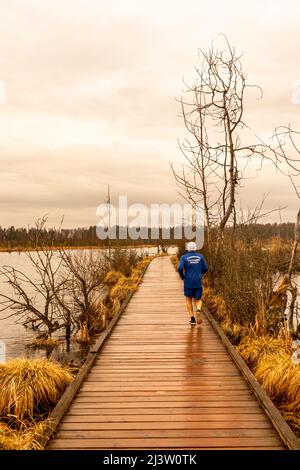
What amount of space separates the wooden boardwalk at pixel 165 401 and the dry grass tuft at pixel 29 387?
49cm

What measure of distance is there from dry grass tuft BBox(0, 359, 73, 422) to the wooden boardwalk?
0.49m

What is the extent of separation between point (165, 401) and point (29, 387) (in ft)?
A: 6.31

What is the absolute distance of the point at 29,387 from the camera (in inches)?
231

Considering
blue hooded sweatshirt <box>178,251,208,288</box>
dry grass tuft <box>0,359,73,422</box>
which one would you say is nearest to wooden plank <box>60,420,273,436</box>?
dry grass tuft <box>0,359,73,422</box>

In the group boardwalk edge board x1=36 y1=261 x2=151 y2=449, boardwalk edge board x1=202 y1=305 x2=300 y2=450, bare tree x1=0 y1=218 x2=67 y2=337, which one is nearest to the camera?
boardwalk edge board x1=202 y1=305 x2=300 y2=450

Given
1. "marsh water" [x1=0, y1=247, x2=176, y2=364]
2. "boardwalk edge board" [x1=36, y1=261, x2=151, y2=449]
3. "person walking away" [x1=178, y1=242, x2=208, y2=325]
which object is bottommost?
"marsh water" [x1=0, y1=247, x2=176, y2=364]

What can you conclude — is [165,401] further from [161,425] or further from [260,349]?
[260,349]

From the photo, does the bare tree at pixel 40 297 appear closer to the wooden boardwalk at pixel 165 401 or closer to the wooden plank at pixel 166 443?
the wooden boardwalk at pixel 165 401

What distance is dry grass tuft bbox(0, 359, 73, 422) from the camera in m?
5.55

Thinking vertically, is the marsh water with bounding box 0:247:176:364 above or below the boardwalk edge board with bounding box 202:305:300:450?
below

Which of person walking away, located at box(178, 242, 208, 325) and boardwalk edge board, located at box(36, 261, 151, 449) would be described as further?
person walking away, located at box(178, 242, 208, 325)

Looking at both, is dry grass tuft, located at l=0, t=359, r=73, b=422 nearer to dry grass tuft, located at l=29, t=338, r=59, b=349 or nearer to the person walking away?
the person walking away

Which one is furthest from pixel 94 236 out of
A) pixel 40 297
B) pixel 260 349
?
pixel 260 349
